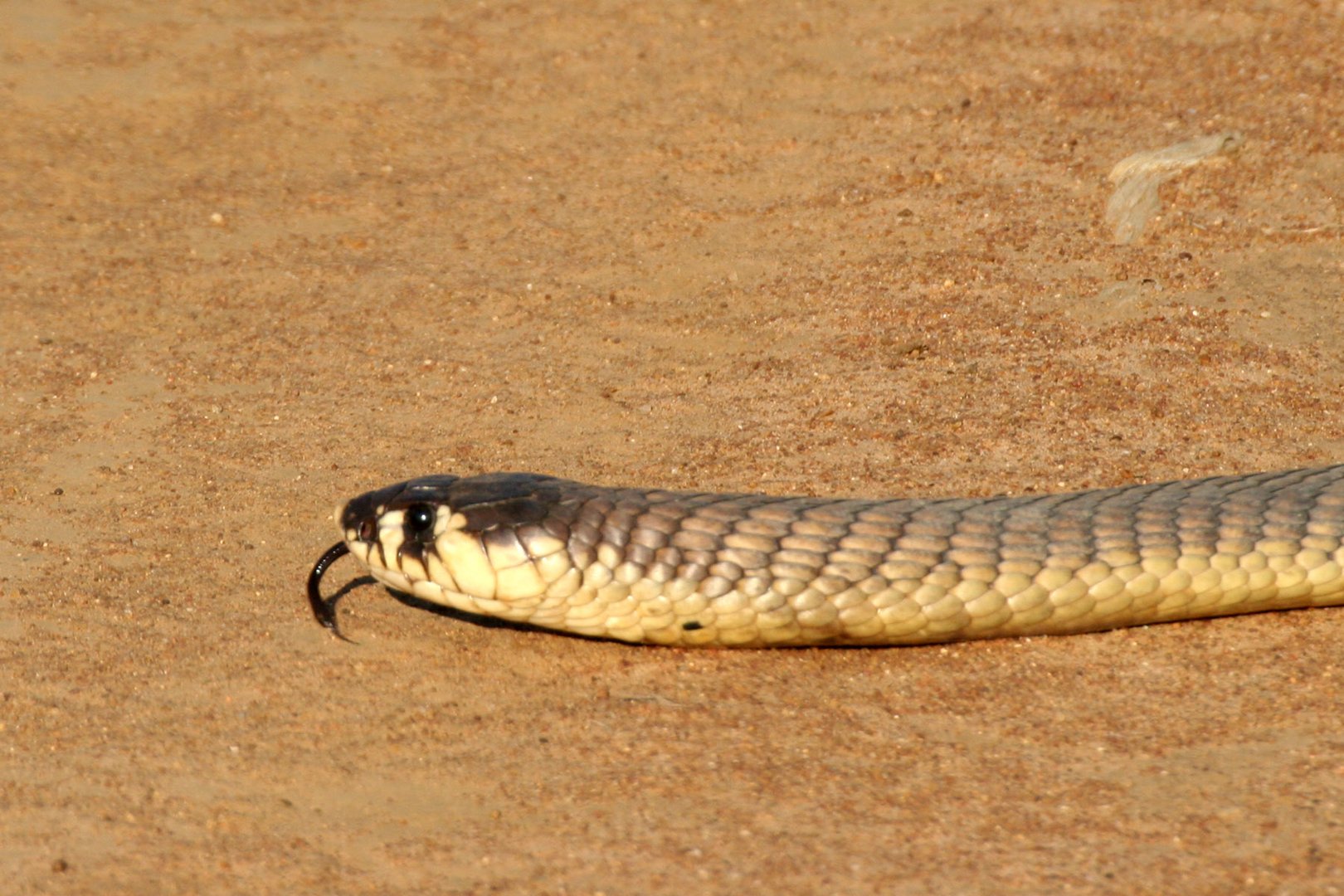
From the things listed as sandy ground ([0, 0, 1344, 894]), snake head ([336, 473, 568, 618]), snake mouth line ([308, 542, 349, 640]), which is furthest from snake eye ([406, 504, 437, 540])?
sandy ground ([0, 0, 1344, 894])

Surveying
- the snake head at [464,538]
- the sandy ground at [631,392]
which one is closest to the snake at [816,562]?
the snake head at [464,538]

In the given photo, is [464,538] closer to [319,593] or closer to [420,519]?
[420,519]

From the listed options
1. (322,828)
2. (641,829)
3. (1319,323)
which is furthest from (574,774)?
(1319,323)

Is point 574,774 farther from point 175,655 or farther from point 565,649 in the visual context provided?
point 175,655

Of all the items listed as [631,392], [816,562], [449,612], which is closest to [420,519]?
[449,612]

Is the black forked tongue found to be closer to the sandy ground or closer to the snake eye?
the sandy ground

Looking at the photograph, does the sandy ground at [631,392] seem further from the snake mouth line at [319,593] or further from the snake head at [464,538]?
the snake head at [464,538]
